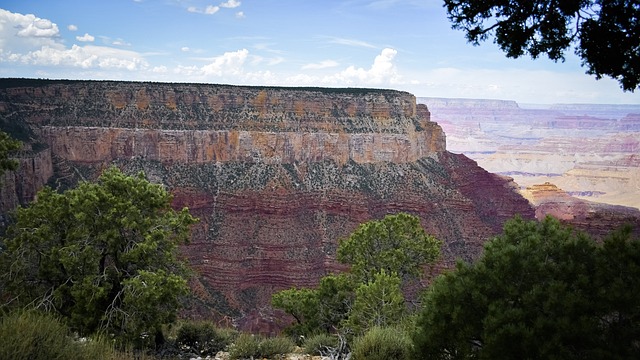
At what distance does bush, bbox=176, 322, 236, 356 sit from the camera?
715 inches

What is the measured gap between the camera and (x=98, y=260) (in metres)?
16.3

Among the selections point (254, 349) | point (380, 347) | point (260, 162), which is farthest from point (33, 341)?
point (260, 162)

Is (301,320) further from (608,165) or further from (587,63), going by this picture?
(608,165)

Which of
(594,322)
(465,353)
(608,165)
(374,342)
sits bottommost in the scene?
(608,165)

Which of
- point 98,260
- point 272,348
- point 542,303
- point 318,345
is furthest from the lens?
point 318,345

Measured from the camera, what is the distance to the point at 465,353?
10.4 meters

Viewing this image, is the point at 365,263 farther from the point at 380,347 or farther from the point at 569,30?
the point at 569,30

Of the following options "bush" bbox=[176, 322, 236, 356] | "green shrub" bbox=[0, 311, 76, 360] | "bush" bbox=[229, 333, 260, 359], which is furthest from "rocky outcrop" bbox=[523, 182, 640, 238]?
"green shrub" bbox=[0, 311, 76, 360]

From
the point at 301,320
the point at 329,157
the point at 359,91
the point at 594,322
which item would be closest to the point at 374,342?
the point at 594,322

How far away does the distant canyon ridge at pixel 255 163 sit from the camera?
5106cm

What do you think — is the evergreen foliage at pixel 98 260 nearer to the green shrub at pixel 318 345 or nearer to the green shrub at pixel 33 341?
the green shrub at pixel 318 345

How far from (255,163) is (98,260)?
43759 millimetres

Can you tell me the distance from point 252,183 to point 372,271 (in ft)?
119

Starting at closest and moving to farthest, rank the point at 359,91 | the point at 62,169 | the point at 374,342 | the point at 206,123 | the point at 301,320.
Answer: the point at 374,342 < the point at 301,320 < the point at 62,169 < the point at 206,123 < the point at 359,91
